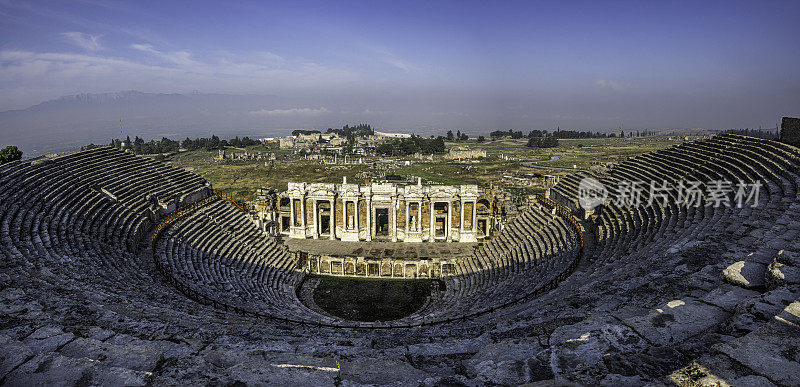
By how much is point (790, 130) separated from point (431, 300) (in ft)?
83.1

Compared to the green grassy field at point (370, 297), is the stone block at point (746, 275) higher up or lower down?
higher up

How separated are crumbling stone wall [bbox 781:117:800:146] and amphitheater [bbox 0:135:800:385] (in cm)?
162

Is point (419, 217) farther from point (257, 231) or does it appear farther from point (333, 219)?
point (257, 231)

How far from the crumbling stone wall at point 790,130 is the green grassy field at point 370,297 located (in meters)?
25.2

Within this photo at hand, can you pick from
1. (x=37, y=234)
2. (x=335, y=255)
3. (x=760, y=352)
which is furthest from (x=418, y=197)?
(x=760, y=352)

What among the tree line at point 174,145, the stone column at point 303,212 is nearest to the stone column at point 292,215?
the stone column at point 303,212

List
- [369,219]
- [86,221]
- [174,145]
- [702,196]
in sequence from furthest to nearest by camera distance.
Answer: [174,145] → [369,219] → [86,221] → [702,196]

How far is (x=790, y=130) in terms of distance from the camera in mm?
24781

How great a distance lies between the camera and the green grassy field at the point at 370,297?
25.5m

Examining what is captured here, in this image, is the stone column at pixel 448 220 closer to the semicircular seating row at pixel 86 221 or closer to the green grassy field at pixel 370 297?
the green grassy field at pixel 370 297

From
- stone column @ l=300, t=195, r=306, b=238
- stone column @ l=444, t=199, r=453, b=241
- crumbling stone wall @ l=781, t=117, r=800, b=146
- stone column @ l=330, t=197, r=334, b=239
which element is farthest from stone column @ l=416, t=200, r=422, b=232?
crumbling stone wall @ l=781, t=117, r=800, b=146

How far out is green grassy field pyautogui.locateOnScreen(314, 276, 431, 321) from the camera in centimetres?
2552

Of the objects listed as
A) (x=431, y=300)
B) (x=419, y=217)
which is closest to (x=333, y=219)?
(x=419, y=217)

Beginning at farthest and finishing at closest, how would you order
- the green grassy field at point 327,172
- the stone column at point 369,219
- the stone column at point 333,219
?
the green grassy field at point 327,172
the stone column at point 333,219
the stone column at point 369,219
